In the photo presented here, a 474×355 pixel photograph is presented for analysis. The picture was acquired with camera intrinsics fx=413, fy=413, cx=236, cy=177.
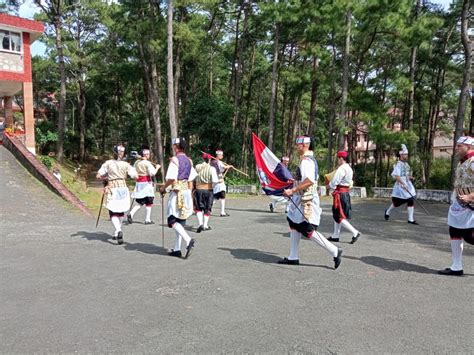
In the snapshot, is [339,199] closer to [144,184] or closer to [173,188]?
[173,188]

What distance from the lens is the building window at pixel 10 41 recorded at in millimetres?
23391

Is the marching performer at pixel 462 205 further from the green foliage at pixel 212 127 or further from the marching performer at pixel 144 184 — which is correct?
the green foliage at pixel 212 127

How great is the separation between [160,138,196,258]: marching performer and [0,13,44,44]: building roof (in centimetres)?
2140

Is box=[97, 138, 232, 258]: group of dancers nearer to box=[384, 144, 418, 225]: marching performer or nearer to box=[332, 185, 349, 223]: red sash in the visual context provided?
box=[332, 185, 349, 223]: red sash

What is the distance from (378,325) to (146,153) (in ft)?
26.7

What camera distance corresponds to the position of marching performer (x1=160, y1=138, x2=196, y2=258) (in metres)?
7.13

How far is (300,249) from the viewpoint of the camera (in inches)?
316

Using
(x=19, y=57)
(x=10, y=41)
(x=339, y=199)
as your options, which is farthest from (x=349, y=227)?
(x=10, y=41)

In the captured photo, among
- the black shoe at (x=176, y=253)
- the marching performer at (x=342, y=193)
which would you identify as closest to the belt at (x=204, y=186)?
the black shoe at (x=176, y=253)

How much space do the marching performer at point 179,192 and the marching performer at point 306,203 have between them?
184cm

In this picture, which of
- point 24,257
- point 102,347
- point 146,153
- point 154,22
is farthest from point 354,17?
point 102,347

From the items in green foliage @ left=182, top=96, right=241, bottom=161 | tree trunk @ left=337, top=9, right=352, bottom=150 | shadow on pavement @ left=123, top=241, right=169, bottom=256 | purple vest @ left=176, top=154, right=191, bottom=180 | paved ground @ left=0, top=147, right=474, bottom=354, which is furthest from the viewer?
green foliage @ left=182, top=96, right=241, bottom=161

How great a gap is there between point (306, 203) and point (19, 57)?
76.9 ft

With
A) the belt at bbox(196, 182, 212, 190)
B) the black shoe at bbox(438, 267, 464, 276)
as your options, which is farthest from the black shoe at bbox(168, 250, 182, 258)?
the black shoe at bbox(438, 267, 464, 276)
